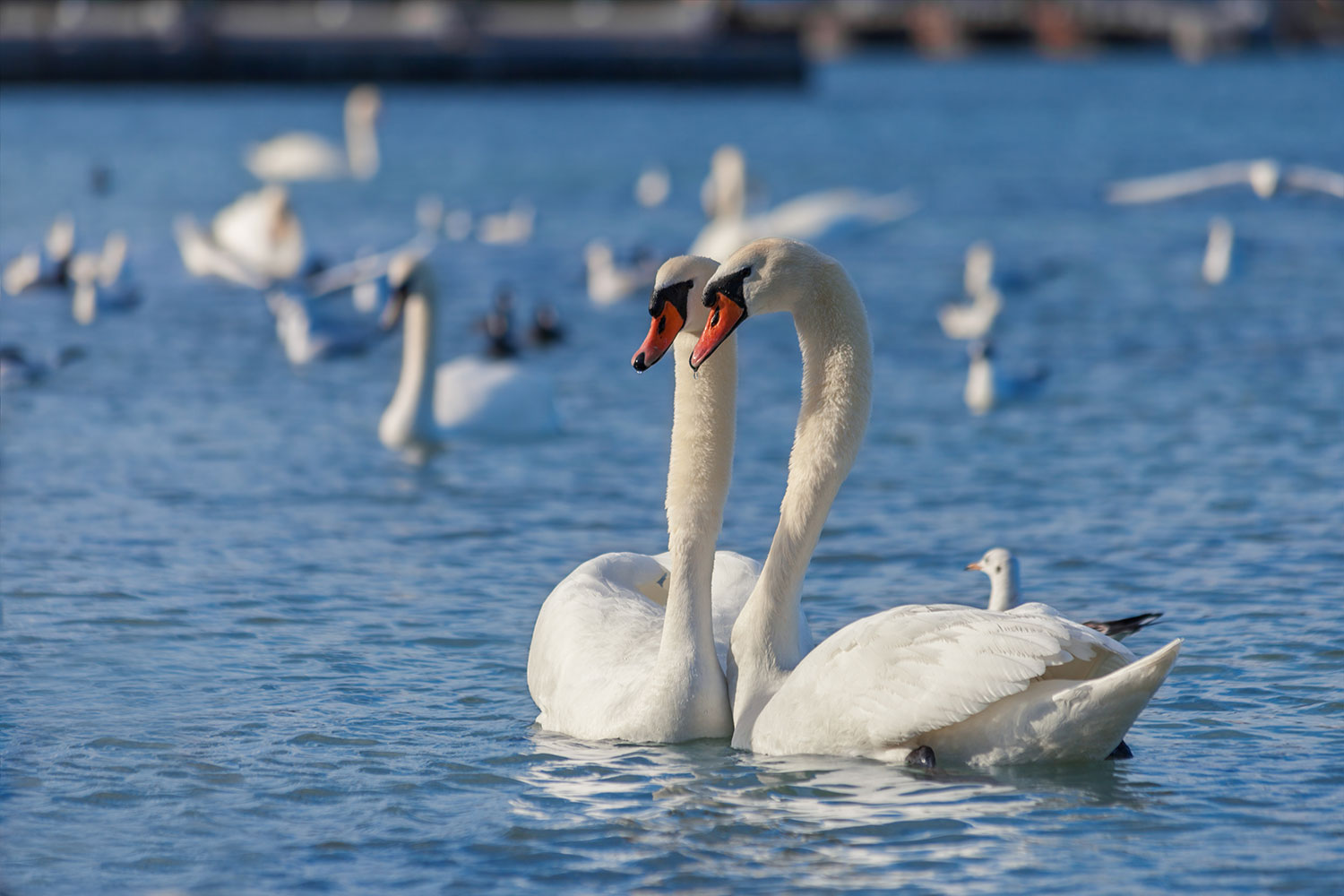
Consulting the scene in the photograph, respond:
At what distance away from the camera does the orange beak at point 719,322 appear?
649 cm

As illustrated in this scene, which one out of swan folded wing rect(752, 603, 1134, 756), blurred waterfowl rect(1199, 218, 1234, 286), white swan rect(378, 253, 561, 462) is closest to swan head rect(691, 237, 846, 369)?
swan folded wing rect(752, 603, 1134, 756)

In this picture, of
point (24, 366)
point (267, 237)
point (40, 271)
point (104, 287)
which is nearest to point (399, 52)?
point (267, 237)

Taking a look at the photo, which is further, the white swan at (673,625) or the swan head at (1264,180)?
the swan head at (1264,180)

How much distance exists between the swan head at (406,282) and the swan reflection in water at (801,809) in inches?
313

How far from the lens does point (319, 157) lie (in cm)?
3950

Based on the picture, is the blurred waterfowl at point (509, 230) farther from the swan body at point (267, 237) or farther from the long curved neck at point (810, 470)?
the long curved neck at point (810, 470)

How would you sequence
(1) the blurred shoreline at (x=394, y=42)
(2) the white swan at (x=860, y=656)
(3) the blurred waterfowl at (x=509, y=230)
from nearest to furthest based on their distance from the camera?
(2) the white swan at (x=860, y=656), (3) the blurred waterfowl at (x=509, y=230), (1) the blurred shoreline at (x=394, y=42)

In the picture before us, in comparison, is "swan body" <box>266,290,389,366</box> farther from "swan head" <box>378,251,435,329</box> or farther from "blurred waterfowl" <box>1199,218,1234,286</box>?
"blurred waterfowl" <box>1199,218,1234,286</box>

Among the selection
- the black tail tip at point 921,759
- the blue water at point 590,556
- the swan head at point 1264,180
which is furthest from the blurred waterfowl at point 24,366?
the black tail tip at point 921,759

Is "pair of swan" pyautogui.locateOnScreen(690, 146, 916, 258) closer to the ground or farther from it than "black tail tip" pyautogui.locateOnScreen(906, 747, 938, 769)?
farther from it

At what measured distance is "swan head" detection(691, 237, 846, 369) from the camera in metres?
6.56

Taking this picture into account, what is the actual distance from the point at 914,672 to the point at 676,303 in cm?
146

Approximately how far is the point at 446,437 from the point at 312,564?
366 cm

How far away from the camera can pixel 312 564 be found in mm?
9969
